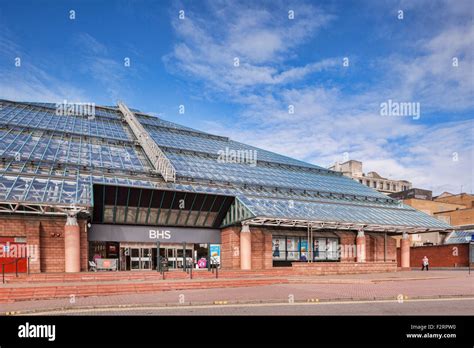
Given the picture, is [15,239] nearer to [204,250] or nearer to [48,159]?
[48,159]

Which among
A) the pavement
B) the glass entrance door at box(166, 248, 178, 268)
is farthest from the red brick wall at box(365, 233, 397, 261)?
the pavement

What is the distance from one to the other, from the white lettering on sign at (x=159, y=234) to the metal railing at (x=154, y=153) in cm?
496

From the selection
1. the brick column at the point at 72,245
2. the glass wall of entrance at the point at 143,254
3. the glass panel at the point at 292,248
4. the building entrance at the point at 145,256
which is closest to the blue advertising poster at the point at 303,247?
the glass panel at the point at 292,248

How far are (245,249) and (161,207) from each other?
835 cm

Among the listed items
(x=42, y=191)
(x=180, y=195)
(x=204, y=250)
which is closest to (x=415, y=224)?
(x=204, y=250)

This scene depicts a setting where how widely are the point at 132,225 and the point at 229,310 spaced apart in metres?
23.7

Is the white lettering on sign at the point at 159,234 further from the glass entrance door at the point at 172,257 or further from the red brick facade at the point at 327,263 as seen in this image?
the red brick facade at the point at 327,263

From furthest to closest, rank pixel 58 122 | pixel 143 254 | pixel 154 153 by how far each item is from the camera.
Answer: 1. pixel 58 122
2. pixel 154 153
3. pixel 143 254

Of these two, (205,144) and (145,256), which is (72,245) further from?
(205,144)

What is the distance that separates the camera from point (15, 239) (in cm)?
2923

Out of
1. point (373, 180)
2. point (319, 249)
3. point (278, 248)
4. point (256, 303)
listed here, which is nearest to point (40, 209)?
point (256, 303)

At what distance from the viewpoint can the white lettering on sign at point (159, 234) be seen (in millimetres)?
36688

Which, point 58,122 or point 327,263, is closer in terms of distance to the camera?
point 327,263

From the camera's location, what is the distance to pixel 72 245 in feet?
94.7
